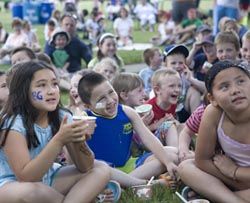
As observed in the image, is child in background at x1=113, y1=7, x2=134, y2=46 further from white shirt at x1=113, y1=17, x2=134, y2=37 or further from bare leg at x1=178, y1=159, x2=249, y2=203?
bare leg at x1=178, y1=159, x2=249, y2=203

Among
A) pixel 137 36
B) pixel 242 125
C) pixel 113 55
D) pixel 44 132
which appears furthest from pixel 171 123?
pixel 137 36

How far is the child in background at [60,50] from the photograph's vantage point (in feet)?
29.1

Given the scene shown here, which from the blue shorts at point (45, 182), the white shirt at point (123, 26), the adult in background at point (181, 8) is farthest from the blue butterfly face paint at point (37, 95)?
the white shirt at point (123, 26)

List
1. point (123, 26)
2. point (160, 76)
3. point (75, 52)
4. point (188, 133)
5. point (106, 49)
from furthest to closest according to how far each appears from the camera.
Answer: point (123, 26) < point (75, 52) < point (106, 49) < point (160, 76) < point (188, 133)

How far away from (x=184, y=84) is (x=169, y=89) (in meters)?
1.13

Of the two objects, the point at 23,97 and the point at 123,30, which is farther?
the point at 123,30

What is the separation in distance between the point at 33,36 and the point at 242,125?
10.6m

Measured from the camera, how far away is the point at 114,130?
432 centimetres

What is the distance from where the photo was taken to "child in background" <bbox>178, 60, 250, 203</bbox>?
3.54 metres

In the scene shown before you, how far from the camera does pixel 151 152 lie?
4539 millimetres

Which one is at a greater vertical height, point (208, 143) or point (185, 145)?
point (208, 143)

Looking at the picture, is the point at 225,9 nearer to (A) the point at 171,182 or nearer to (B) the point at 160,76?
(B) the point at 160,76

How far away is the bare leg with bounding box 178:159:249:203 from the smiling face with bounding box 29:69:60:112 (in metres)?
1.04

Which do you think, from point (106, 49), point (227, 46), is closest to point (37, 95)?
point (227, 46)
